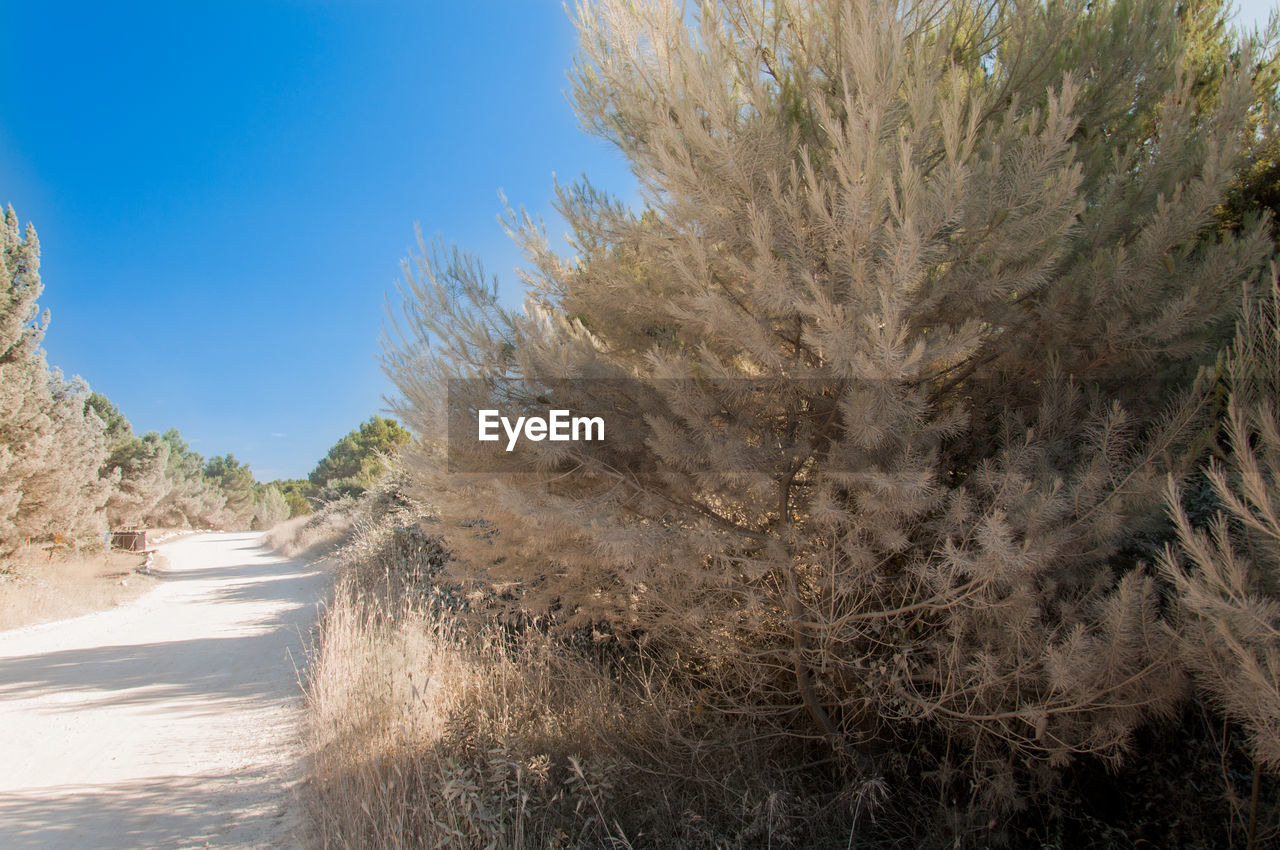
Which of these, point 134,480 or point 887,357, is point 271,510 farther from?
point 887,357

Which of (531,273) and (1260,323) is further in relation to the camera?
(531,273)

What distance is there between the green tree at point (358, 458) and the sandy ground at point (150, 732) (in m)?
13.5

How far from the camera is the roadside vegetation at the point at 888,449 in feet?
8.14

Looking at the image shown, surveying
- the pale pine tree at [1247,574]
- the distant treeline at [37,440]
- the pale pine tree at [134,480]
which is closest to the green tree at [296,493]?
the pale pine tree at [134,480]

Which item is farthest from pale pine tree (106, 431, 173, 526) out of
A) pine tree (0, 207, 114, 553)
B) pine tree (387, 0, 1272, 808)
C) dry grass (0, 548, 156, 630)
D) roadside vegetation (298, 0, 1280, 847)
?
pine tree (387, 0, 1272, 808)

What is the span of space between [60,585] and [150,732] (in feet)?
32.1

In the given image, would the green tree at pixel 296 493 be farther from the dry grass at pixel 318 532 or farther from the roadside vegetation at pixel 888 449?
the roadside vegetation at pixel 888 449

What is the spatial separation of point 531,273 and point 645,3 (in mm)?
1784

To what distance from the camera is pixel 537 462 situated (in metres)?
3.46

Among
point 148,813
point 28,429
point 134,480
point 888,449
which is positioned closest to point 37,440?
point 28,429

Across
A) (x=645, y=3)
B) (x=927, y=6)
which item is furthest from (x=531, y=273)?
(x=927, y=6)

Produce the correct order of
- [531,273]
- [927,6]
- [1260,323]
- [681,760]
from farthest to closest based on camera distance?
[531,273]
[681,760]
[927,6]
[1260,323]

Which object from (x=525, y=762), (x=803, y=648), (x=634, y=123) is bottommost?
(x=525, y=762)

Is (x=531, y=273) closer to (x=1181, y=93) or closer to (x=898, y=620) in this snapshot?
(x=898, y=620)
